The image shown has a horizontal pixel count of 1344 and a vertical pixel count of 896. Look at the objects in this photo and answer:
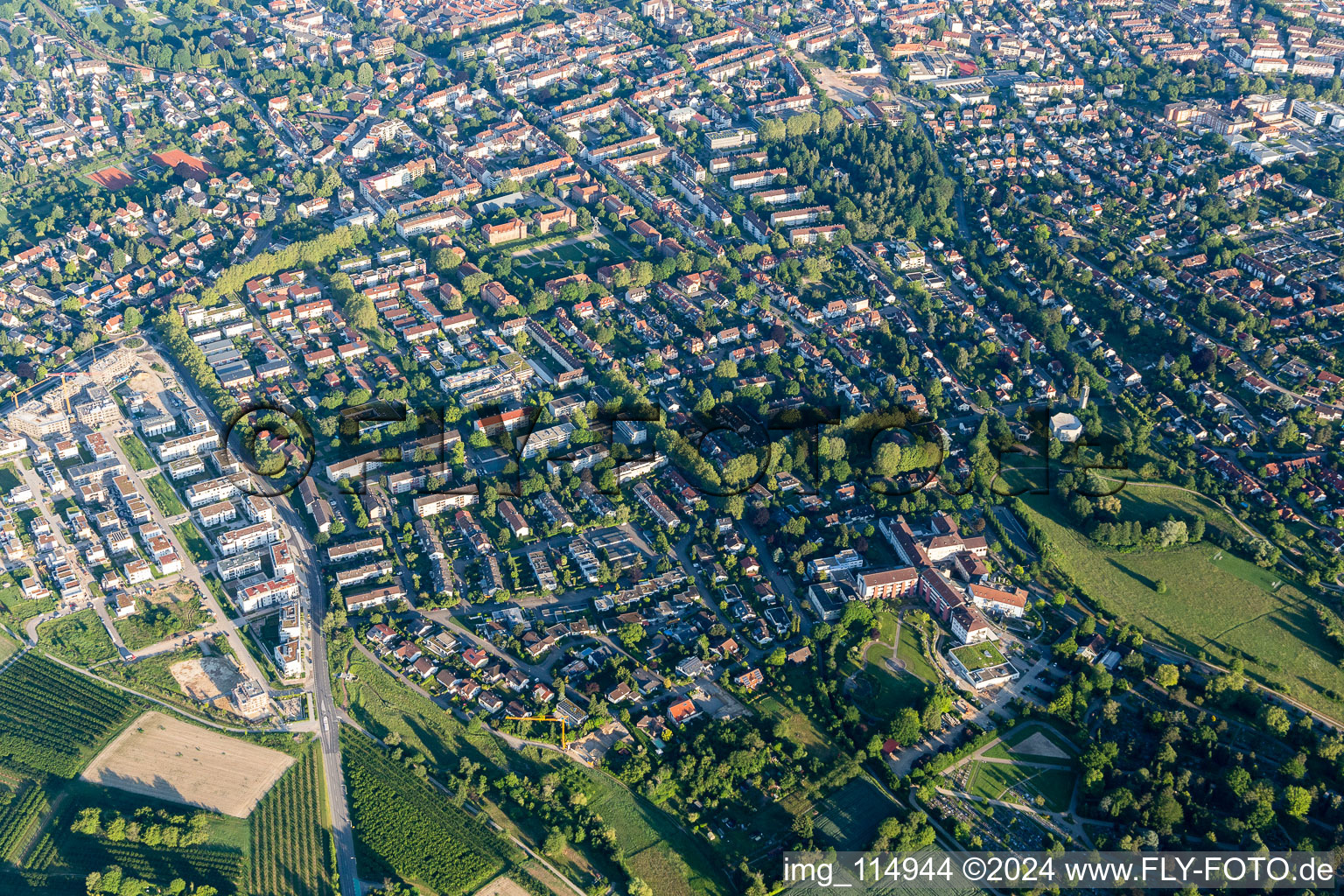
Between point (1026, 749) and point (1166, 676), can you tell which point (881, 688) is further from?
point (1166, 676)

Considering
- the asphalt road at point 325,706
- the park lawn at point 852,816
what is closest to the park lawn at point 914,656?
the park lawn at point 852,816

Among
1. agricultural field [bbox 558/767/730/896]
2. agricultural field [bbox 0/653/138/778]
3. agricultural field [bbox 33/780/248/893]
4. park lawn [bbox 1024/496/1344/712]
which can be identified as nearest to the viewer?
agricultural field [bbox 33/780/248/893]

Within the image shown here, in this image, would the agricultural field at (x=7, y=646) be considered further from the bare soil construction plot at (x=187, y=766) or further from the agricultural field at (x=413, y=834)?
the agricultural field at (x=413, y=834)

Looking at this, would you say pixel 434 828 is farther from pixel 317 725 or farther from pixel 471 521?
pixel 471 521

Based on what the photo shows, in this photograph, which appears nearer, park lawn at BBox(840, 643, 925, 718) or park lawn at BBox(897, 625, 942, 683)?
park lawn at BBox(840, 643, 925, 718)

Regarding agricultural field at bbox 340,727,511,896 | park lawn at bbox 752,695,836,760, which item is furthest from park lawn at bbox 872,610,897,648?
agricultural field at bbox 340,727,511,896

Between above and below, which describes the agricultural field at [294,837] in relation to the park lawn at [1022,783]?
above

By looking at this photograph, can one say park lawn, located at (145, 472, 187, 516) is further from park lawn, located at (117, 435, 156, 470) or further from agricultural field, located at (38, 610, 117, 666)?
agricultural field, located at (38, 610, 117, 666)
